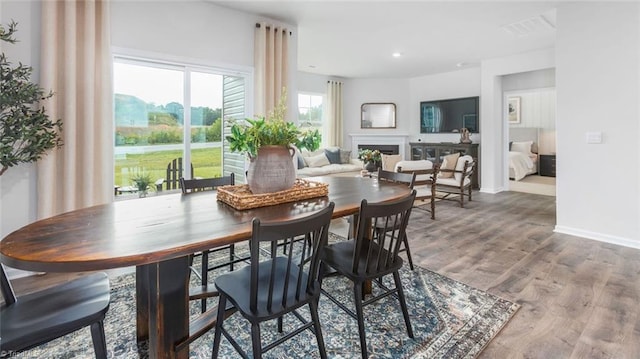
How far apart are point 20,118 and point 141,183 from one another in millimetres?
1199

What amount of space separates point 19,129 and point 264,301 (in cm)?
240

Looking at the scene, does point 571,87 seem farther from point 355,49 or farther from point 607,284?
point 355,49

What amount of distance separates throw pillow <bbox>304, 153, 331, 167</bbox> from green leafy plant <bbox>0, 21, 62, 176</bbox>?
4725mm

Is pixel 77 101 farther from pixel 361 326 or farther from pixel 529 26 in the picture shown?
pixel 529 26

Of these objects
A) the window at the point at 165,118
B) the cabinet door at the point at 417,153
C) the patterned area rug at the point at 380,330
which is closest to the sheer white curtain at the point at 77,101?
the window at the point at 165,118

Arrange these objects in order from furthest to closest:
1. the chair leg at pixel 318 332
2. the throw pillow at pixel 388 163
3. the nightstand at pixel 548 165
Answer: the nightstand at pixel 548 165, the throw pillow at pixel 388 163, the chair leg at pixel 318 332

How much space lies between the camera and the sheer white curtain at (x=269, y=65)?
13.3 ft

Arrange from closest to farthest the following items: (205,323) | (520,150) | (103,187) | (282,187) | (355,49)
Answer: (205,323)
(282,187)
(103,187)
(355,49)
(520,150)

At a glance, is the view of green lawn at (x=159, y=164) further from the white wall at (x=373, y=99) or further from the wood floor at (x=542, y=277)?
the white wall at (x=373, y=99)

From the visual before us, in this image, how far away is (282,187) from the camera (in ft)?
6.45

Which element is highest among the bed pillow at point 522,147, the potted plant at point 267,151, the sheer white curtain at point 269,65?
the sheer white curtain at point 269,65

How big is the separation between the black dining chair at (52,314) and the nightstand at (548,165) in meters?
9.90

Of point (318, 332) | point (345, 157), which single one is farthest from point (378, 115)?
point (318, 332)

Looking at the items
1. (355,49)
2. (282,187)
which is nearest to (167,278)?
(282,187)
